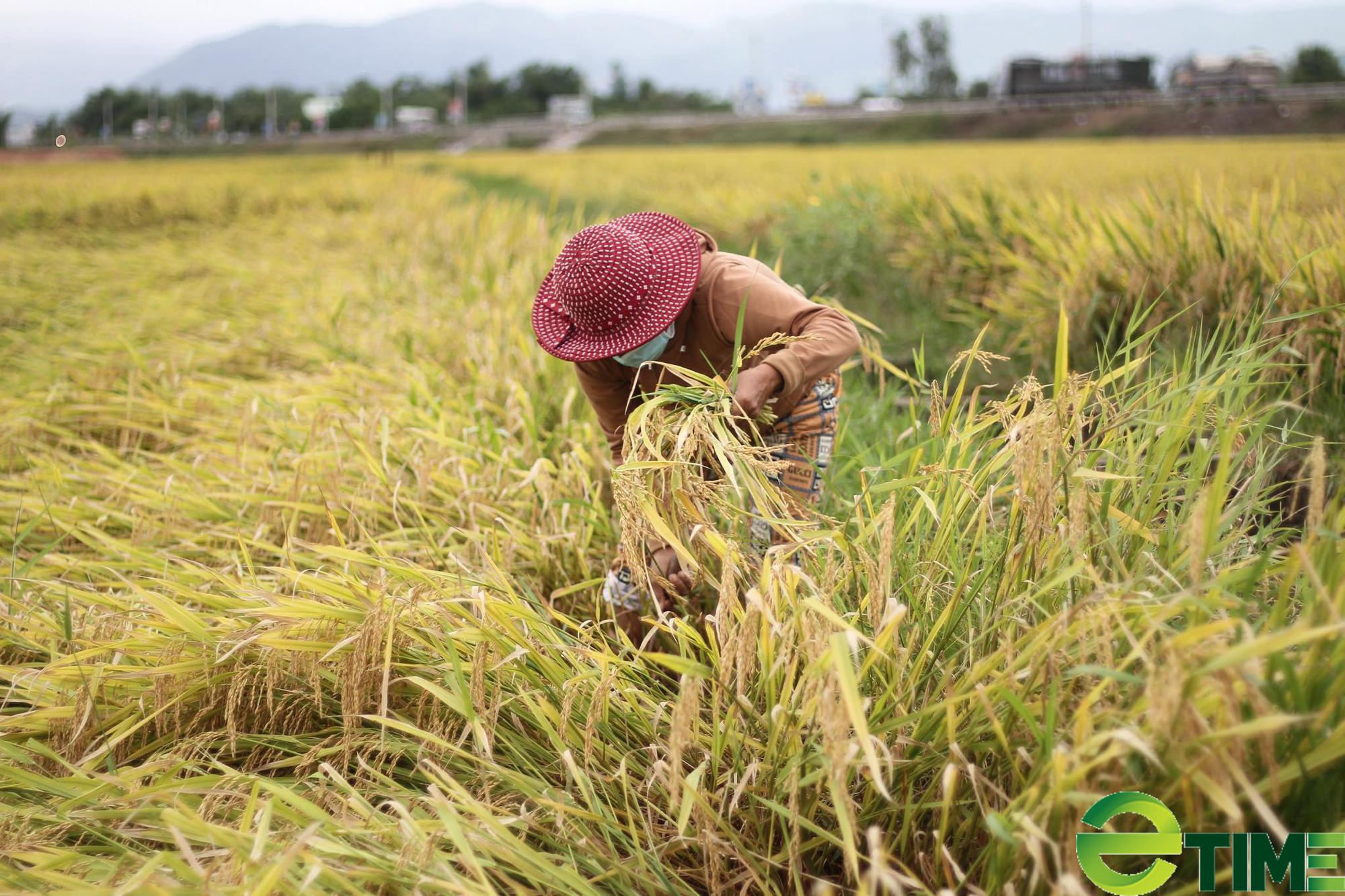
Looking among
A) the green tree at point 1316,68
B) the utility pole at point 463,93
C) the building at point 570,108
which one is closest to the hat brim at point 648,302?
the green tree at point 1316,68

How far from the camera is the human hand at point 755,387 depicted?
1.47m

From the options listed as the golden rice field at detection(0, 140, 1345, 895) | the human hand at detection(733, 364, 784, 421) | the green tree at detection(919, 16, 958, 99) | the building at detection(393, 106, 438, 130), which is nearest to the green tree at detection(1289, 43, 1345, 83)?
the green tree at detection(919, 16, 958, 99)

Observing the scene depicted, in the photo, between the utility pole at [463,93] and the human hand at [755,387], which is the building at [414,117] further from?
the human hand at [755,387]

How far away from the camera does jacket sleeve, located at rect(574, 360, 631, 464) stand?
1839mm

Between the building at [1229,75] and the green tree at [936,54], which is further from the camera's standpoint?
the green tree at [936,54]

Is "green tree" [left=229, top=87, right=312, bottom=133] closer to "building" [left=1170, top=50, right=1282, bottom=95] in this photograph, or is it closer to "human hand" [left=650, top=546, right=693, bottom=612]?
"building" [left=1170, top=50, right=1282, bottom=95]

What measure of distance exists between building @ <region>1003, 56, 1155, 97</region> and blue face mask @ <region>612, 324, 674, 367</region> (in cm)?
4159

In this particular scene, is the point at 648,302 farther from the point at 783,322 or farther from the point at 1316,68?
the point at 1316,68

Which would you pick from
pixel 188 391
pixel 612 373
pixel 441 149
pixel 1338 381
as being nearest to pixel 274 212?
pixel 188 391

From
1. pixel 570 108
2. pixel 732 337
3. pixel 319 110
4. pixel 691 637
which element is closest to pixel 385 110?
pixel 319 110

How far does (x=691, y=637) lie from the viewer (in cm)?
136

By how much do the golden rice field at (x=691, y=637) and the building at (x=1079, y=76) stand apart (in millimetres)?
39821

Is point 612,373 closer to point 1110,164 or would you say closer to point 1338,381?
point 1338,381

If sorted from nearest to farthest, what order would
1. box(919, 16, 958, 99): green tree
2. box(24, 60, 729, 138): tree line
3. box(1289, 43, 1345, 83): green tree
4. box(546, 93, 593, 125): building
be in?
1. box(1289, 43, 1345, 83): green tree
2. box(24, 60, 729, 138): tree line
3. box(546, 93, 593, 125): building
4. box(919, 16, 958, 99): green tree
